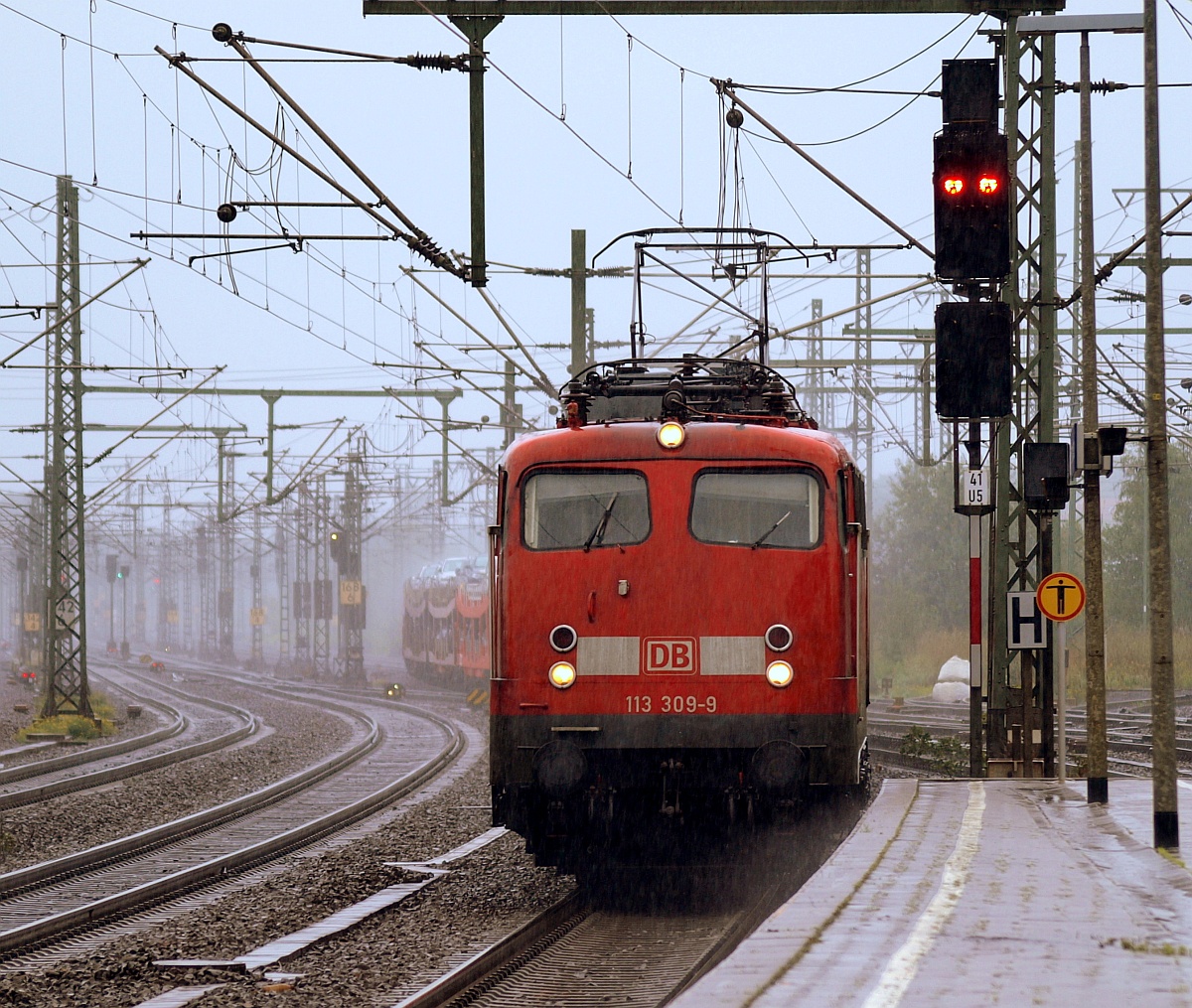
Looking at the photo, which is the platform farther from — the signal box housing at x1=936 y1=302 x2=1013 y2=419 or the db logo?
the signal box housing at x1=936 y1=302 x2=1013 y2=419

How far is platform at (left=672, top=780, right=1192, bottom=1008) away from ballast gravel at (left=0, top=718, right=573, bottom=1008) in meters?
2.30

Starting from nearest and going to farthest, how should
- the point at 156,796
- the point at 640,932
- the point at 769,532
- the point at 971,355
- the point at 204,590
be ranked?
the point at 640,932 → the point at 769,532 → the point at 971,355 → the point at 156,796 → the point at 204,590

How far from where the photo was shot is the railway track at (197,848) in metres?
11.5

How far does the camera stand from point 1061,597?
1348 centimetres

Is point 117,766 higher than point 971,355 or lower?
lower

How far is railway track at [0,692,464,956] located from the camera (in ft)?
37.7

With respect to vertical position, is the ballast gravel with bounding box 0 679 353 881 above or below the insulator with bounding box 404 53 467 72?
below

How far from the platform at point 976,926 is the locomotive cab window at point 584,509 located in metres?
2.52

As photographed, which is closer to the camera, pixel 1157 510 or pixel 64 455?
pixel 1157 510

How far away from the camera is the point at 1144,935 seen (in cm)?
Answer: 692

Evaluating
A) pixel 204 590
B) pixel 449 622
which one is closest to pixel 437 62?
pixel 449 622

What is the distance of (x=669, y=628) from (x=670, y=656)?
0.63ft

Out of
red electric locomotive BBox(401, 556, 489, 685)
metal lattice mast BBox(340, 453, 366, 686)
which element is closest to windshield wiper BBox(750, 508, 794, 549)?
red electric locomotive BBox(401, 556, 489, 685)

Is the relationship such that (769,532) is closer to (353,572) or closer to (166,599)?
(353,572)
